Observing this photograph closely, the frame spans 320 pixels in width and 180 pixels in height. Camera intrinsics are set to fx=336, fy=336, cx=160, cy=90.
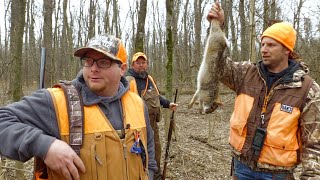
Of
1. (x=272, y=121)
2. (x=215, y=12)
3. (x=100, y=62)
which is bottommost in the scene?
(x=272, y=121)

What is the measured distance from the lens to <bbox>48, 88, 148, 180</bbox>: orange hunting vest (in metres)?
1.88

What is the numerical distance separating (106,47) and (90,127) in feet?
1.71

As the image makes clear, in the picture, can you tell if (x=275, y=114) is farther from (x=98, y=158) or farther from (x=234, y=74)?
(x=98, y=158)

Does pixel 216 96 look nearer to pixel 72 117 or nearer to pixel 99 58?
pixel 99 58

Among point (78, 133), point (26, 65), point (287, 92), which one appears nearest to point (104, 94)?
point (78, 133)

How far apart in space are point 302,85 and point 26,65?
29790mm

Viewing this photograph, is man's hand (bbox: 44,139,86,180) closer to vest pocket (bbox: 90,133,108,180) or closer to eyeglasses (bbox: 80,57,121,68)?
vest pocket (bbox: 90,133,108,180)

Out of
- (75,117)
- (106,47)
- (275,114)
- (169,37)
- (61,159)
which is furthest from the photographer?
(169,37)

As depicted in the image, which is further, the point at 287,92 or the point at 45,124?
the point at 287,92

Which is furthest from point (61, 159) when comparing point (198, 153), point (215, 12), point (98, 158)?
point (198, 153)

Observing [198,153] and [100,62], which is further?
[198,153]

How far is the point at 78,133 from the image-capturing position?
6.16 ft

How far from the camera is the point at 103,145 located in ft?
6.32

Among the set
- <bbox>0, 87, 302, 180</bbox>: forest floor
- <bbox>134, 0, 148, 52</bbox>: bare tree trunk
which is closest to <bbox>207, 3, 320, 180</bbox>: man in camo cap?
<bbox>0, 87, 302, 180</bbox>: forest floor
